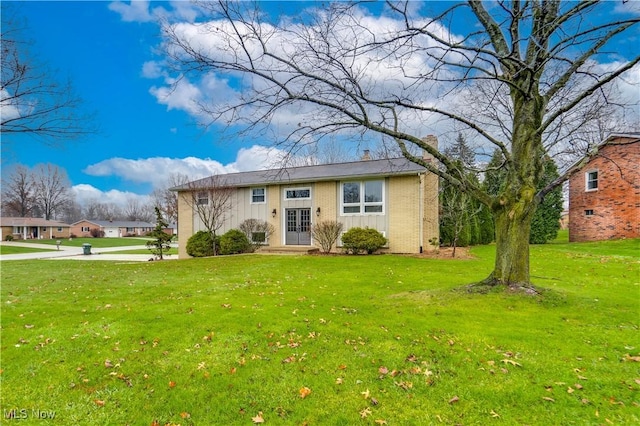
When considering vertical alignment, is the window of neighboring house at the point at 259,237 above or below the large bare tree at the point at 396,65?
below

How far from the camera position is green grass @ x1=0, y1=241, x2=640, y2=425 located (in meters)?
3.10

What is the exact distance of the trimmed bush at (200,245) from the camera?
18578 millimetres

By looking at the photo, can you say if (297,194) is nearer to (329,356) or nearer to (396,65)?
(396,65)

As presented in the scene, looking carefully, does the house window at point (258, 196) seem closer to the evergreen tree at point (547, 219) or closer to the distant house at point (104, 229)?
the evergreen tree at point (547, 219)

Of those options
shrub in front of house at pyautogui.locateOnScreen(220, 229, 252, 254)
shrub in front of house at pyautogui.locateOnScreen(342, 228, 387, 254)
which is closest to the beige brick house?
shrub in front of house at pyautogui.locateOnScreen(342, 228, 387, 254)

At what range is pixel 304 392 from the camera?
338 centimetres

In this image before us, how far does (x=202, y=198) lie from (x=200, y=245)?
2.79 meters

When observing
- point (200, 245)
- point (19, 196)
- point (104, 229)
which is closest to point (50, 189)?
point (19, 196)

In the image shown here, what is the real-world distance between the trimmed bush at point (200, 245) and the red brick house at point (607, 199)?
2116 centimetres

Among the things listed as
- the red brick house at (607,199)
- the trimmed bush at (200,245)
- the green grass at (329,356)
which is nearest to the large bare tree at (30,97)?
the green grass at (329,356)

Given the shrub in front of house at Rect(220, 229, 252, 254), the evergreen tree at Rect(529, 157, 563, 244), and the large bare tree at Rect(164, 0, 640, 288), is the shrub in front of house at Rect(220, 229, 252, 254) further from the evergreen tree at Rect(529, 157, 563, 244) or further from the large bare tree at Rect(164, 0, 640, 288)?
the evergreen tree at Rect(529, 157, 563, 244)

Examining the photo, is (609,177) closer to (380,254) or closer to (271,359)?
(380,254)

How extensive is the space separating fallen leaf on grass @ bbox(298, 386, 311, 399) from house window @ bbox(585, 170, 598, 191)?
23287 millimetres

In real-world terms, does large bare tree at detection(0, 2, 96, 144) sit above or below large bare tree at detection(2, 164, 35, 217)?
→ below
